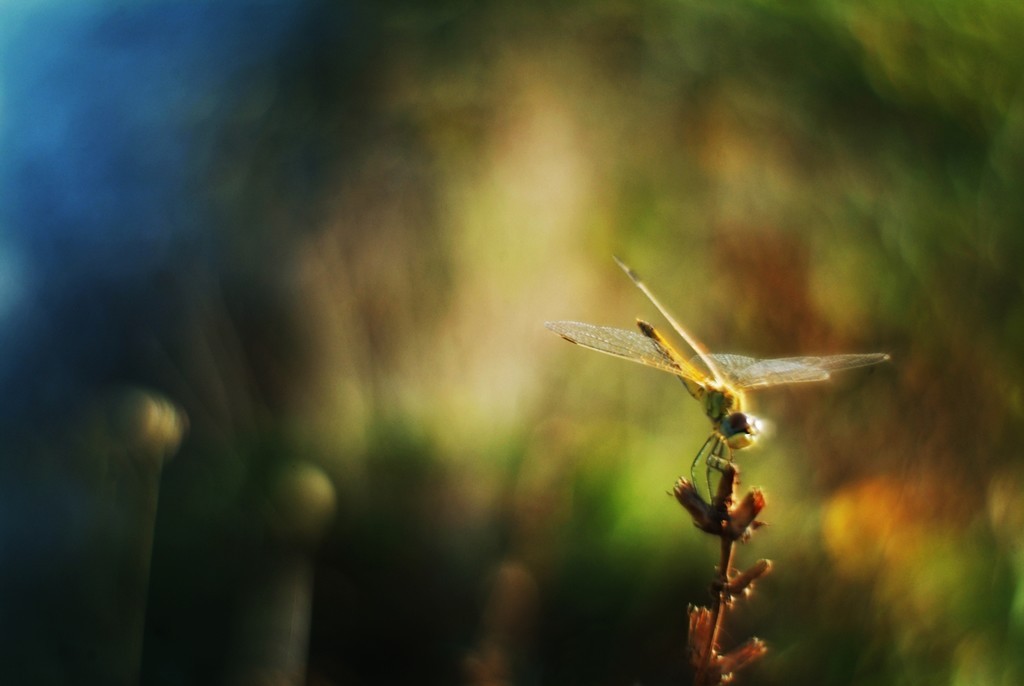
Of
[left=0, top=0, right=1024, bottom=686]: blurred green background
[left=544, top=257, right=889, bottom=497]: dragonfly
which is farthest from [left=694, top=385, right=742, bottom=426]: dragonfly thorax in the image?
[left=0, top=0, right=1024, bottom=686]: blurred green background

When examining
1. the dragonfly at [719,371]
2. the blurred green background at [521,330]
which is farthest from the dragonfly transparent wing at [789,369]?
the blurred green background at [521,330]

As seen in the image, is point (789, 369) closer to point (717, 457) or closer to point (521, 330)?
point (717, 457)

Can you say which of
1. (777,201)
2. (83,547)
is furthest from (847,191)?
(83,547)

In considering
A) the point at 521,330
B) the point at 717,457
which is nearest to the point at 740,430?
the point at 717,457

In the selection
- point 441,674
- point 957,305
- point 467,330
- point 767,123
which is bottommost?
point 441,674

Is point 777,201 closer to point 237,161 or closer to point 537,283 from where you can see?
point 537,283

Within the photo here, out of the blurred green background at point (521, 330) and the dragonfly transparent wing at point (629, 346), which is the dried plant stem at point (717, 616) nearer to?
the dragonfly transparent wing at point (629, 346)
